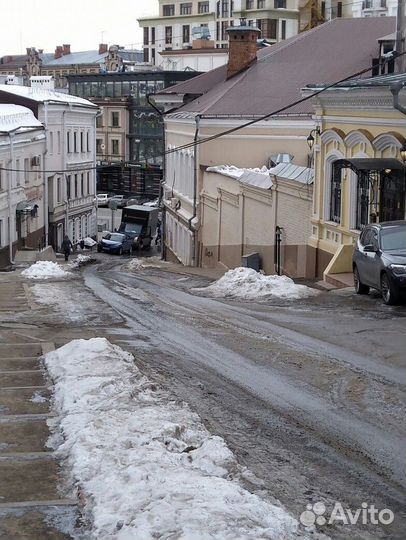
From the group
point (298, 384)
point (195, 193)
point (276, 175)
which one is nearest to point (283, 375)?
point (298, 384)

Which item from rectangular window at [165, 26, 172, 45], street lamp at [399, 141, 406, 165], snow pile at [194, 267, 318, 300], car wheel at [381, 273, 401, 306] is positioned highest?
rectangular window at [165, 26, 172, 45]

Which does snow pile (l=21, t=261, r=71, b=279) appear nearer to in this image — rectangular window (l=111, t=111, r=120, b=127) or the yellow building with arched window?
the yellow building with arched window

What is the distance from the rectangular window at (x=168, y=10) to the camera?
11619 centimetres

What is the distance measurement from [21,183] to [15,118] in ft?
11.5

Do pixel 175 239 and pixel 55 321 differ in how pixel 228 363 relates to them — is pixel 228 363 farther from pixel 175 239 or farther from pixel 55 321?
pixel 175 239

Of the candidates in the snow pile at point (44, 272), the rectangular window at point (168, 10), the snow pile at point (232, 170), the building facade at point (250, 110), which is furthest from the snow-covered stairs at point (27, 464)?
the rectangular window at point (168, 10)

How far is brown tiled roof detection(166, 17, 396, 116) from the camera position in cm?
3622

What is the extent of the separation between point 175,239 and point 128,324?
28835 mm

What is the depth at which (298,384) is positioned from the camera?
35.9 feet

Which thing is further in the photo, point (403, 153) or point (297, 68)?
point (297, 68)

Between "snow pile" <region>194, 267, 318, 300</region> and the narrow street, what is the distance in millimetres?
447

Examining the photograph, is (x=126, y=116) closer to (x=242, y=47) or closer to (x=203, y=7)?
(x=203, y=7)

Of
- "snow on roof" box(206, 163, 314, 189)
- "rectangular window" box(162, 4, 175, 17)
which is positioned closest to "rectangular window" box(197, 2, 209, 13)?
"rectangular window" box(162, 4, 175, 17)

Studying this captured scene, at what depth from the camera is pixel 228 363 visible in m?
12.3
